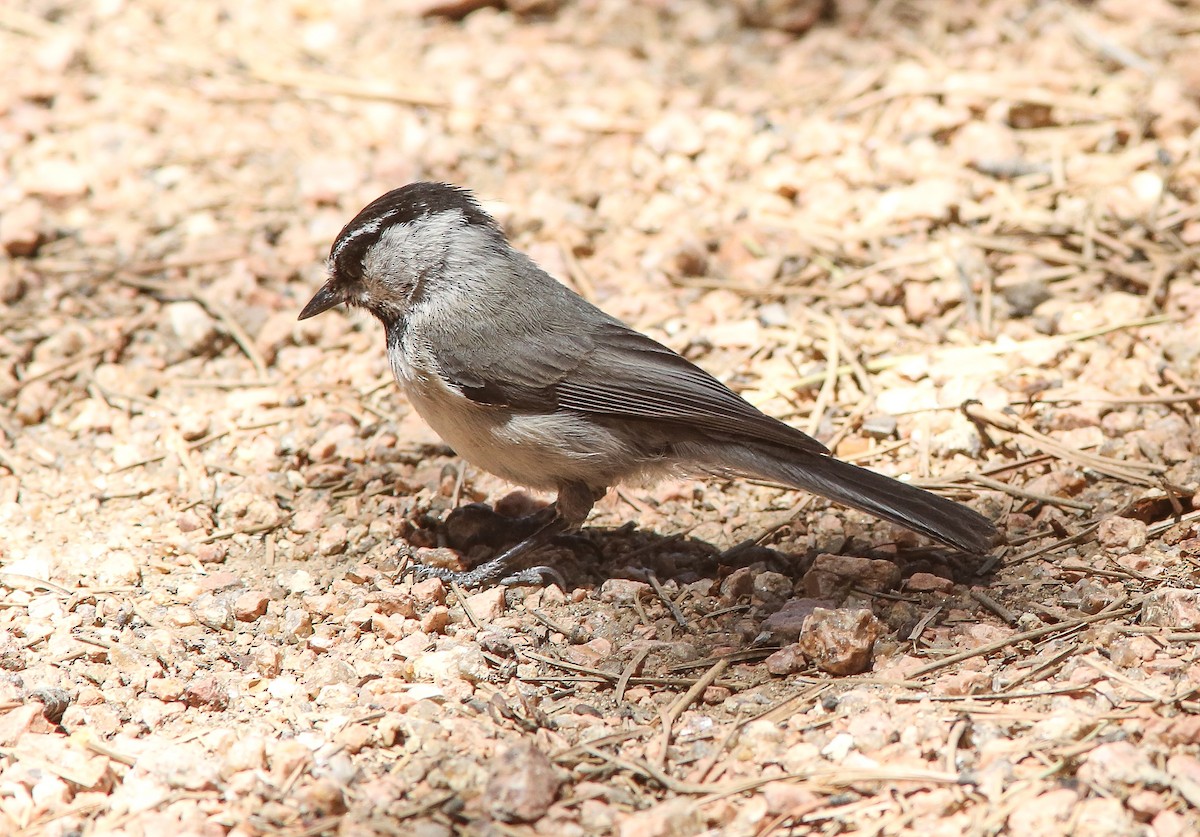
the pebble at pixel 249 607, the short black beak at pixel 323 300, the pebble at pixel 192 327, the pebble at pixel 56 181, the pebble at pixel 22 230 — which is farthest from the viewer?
the pebble at pixel 56 181

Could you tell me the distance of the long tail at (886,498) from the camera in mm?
3596

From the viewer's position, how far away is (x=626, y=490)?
15.3 ft

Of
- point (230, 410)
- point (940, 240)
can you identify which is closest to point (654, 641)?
point (230, 410)

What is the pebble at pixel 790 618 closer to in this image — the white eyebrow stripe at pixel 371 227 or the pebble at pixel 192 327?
the white eyebrow stripe at pixel 371 227

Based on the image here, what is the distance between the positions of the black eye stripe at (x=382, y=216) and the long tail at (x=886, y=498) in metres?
1.57

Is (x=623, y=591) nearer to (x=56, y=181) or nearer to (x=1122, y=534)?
(x=1122, y=534)

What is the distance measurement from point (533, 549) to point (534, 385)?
61cm

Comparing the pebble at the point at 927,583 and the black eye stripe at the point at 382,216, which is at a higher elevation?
the black eye stripe at the point at 382,216

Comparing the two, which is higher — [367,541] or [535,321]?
[535,321]

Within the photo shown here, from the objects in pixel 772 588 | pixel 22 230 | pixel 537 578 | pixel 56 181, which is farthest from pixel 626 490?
pixel 56 181

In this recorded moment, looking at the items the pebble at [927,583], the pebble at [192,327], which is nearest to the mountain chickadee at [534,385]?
the pebble at [927,583]

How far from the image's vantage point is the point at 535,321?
4164 millimetres

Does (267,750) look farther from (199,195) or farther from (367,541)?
(199,195)

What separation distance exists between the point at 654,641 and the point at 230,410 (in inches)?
88.9
